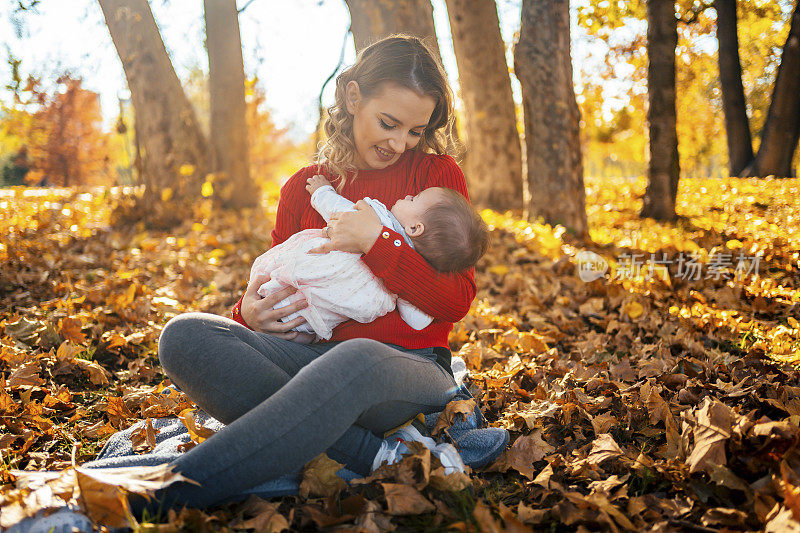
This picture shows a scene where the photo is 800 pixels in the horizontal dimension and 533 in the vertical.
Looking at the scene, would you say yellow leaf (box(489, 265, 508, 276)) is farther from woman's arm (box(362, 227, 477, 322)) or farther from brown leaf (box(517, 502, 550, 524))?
brown leaf (box(517, 502, 550, 524))

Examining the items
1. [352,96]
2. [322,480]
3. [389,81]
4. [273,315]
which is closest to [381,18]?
[352,96]

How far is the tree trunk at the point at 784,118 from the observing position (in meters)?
9.34

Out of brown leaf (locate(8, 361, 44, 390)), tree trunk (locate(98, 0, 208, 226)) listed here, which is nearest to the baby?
brown leaf (locate(8, 361, 44, 390))

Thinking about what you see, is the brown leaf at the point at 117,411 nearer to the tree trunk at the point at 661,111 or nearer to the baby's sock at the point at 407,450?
the baby's sock at the point at 407,450

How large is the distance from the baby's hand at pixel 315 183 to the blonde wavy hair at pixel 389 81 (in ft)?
0.23

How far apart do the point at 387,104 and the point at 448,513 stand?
1.60 meters

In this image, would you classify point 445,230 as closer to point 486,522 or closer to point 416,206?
point 416,206

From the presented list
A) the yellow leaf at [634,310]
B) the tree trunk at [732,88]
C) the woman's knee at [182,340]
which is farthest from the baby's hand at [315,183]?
the tree trunk at [732,88]

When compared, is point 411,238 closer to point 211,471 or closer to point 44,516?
point 211,471

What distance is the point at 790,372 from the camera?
8.41ft

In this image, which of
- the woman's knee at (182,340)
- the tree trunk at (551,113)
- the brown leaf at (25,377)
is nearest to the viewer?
the woman's knee at (182,340)

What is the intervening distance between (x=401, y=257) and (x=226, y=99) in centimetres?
718

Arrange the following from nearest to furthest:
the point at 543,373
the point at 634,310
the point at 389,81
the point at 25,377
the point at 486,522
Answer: the point at 486,522
the point at 389,81
the point at 25,377
the point at 543,373
the point at 634,310

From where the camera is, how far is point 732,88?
11148mm
